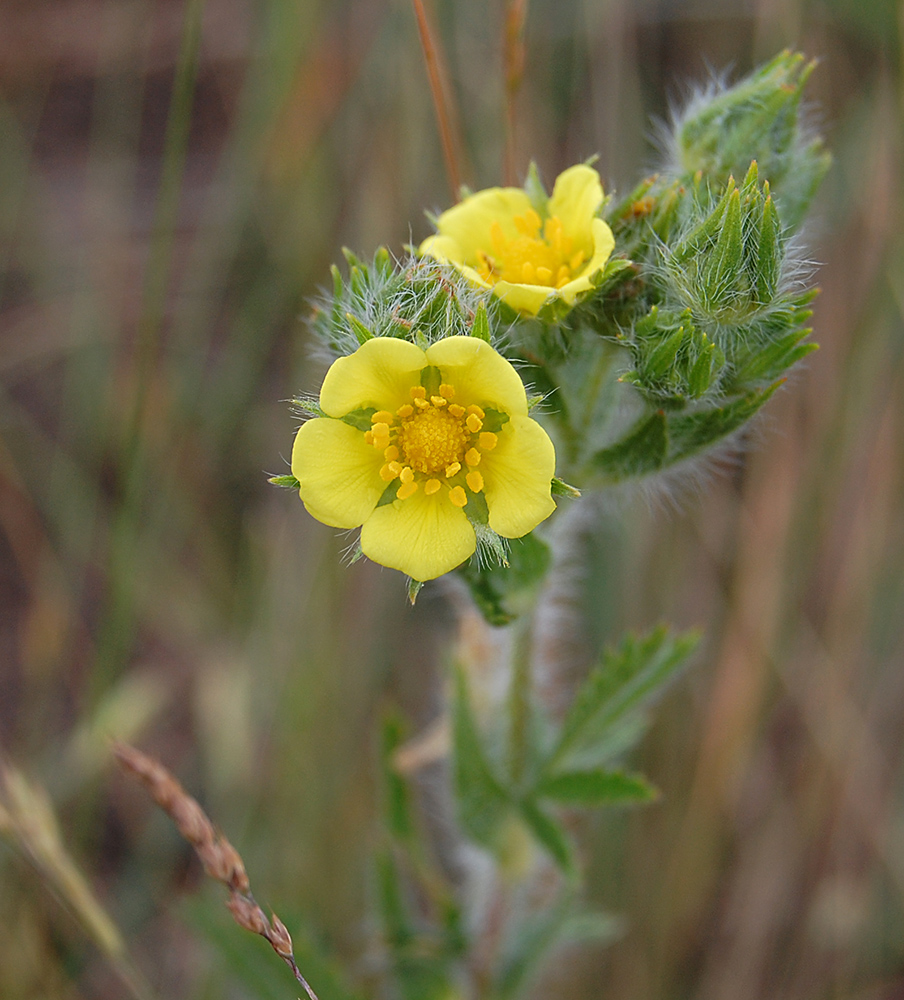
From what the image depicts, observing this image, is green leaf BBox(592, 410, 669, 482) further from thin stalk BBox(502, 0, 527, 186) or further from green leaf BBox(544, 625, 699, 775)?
thin stalk BBox(502, 0, 527, 186)

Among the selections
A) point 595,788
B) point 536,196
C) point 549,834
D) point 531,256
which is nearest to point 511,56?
point 536,196

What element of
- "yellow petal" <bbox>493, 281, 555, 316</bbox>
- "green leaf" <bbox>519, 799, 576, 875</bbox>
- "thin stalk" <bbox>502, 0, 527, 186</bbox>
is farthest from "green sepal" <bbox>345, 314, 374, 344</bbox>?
"green leaf" <bbox>519, 799, 576, 875</bbox>

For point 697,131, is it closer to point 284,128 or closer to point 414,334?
point 414,334

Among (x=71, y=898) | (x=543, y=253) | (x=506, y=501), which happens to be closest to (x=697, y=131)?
(x=543, y=253)

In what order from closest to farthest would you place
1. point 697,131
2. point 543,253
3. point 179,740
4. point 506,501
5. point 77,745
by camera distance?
1. point 506,501
2. point 543,253
3. point 697,131
4. point 77,745
5. point 179,740

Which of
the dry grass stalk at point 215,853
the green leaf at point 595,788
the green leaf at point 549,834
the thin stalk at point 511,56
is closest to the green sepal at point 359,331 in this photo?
the dry grass stalk at point 215,853
